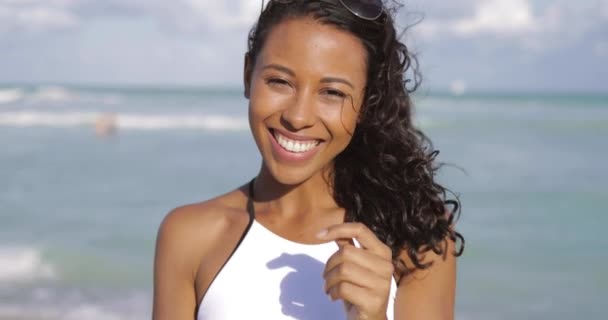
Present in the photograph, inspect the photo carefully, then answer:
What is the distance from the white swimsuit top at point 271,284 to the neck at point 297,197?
0.47ft

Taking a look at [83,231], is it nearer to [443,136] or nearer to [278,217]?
[278,217]

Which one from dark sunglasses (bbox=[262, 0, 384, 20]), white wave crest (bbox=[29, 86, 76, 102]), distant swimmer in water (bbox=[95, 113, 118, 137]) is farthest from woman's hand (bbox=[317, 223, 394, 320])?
white wave crest (bbox=[29, 86, 76, 102])

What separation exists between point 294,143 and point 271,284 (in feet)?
1.53

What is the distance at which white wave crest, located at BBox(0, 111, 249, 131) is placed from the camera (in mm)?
22708

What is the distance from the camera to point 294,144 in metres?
2.46

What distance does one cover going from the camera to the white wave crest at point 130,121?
22.7 metres

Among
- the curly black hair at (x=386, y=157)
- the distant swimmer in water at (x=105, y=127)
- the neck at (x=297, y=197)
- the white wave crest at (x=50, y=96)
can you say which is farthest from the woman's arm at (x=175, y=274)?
the white wave crest at (x=50, y=96)

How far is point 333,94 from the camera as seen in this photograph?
2.47m

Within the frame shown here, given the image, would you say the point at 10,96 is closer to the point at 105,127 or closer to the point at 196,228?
the point at 105,127

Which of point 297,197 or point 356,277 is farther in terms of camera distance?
point 297,197

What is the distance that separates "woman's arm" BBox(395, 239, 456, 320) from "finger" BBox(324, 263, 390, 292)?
402mm

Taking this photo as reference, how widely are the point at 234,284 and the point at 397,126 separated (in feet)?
2.56

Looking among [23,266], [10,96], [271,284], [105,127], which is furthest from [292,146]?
[10,96]

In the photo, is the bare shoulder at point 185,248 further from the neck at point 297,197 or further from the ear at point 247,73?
the ear at point 247,73
